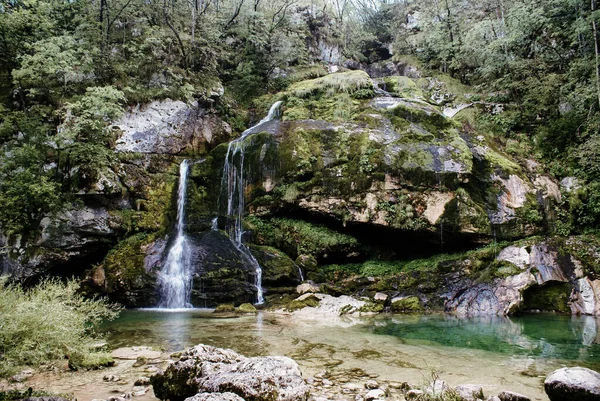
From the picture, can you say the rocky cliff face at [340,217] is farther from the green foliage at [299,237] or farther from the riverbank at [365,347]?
the riverbank at [365,347]

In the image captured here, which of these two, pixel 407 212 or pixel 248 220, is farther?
pixel 248 220

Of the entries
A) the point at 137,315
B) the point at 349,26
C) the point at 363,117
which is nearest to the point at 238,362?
the point at 137,315

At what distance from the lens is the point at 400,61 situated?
1046 inches

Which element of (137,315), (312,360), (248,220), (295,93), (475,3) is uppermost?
(475,3)

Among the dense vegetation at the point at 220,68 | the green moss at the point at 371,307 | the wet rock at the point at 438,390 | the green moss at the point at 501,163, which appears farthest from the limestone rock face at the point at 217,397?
the green moss at the point at 501,163

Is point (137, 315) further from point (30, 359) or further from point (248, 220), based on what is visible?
point (30, 359)

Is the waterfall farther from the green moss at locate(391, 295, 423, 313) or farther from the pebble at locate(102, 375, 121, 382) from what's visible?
the pebble at locate(102, 375, 121, 382)

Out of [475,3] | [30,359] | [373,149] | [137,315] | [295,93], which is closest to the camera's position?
[30,359]

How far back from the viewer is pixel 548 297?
497 inches

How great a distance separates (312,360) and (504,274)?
30.8 feet

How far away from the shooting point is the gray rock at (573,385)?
3908 millimetres

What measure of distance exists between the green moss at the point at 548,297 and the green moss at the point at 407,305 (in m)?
3.57

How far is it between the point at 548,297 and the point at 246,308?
1037 cm

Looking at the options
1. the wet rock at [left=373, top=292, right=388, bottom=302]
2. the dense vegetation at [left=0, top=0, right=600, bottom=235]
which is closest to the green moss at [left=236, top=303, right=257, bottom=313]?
the wet rock at [left=373, top=292, right=388, bottom=302]
